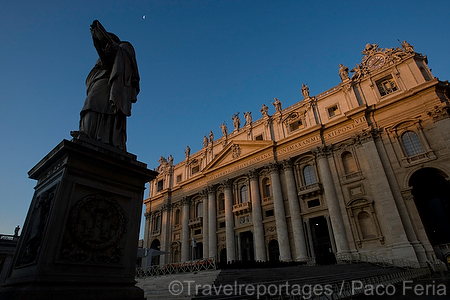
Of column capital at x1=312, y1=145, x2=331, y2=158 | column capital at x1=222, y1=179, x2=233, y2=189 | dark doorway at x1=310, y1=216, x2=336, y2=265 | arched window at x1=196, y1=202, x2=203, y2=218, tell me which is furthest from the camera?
arched window at x1=196, y1=202, x2=203, y2=218

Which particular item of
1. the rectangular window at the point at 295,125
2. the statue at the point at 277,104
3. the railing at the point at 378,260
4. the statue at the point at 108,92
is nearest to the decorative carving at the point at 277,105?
the statue at the point at 277,104

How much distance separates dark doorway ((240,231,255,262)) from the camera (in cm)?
2889

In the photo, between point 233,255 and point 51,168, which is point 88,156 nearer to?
point 51,168

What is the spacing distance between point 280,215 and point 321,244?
15.1 ft

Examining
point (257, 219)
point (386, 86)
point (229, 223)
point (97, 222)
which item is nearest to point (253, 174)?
point (257, 219)

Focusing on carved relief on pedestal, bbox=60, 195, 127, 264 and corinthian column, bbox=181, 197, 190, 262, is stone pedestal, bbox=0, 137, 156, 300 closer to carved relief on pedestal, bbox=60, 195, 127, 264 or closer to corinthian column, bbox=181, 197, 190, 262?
carved relief on pedestal, bbox=60, 195, 127, 264

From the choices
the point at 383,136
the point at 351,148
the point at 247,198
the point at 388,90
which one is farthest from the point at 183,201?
the point at 388,90

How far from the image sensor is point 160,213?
41.1 m

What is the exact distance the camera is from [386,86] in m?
25.8

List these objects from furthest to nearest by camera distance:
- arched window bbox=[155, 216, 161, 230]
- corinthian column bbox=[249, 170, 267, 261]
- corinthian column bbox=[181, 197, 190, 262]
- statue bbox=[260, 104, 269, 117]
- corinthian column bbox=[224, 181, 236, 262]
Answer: arched window bbox=[155, 216, 161, 230], corinthian column bbox=[181, 197, 190, 262], statue bbox=[260, 104, 269, 117], corinthian column bbox=[224, 181, 236, 262], corinthian column bbox=[249, 170, 267, 261]

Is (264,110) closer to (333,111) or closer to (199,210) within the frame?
(333,111)

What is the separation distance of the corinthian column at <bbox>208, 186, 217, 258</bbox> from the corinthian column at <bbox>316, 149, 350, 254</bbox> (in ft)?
46.2

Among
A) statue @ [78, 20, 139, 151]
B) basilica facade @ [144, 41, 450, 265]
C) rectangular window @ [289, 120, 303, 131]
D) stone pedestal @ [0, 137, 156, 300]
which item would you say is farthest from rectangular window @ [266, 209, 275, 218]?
stone pedestal @ [0, 137, 156, 300]

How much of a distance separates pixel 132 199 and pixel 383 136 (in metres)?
24.5
